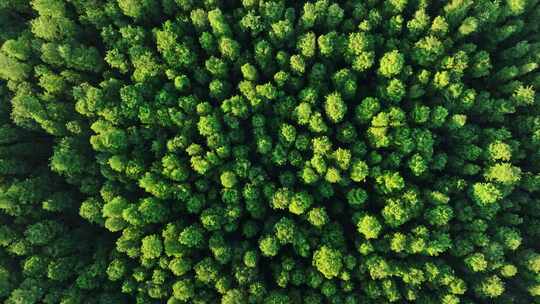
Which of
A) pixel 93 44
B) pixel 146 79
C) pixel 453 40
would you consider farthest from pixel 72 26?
pixel 453 40

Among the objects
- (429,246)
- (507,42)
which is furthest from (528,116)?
(429,246)

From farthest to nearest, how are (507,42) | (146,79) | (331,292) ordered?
(507,42) < (146,79) < (331,292)

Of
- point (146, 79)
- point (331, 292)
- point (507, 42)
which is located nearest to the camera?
point (331, 292)

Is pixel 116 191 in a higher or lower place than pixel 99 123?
lower

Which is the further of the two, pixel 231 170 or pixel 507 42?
pixel 507 42

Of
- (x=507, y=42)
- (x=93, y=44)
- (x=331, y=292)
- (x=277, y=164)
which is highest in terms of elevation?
(x=93, y=44)

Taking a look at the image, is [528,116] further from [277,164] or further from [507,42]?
[277,164]

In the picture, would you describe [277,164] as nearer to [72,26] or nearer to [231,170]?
[231,170]
